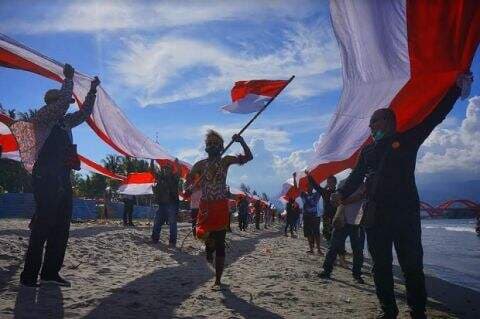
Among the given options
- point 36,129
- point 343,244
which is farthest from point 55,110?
point 343,244

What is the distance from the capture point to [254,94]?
779cm

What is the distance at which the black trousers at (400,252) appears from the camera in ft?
11.5

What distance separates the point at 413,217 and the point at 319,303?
5.90 feet

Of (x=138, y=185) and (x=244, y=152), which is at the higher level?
(x=138, y=185)

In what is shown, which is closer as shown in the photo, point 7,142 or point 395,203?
point 395,203

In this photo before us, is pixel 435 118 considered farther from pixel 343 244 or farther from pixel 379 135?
pixel 343 244

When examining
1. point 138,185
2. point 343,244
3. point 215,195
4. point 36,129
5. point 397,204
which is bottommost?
point 343,244

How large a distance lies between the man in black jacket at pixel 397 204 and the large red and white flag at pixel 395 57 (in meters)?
0.66

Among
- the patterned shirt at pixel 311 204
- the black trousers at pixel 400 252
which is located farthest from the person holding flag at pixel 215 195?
the patterned shirt at pixel 311 204

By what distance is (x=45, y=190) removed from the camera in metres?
4.44

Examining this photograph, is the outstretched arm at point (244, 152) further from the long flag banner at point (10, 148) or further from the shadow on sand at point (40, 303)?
the long flag banner at point (10, 148)

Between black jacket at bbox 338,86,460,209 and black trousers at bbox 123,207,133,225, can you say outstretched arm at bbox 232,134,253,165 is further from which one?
black trousers at bbox 123,207,133,225

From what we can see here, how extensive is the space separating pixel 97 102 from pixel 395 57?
4.78 metres

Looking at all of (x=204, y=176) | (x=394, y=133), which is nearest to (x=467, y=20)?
(x=394, y=133)
